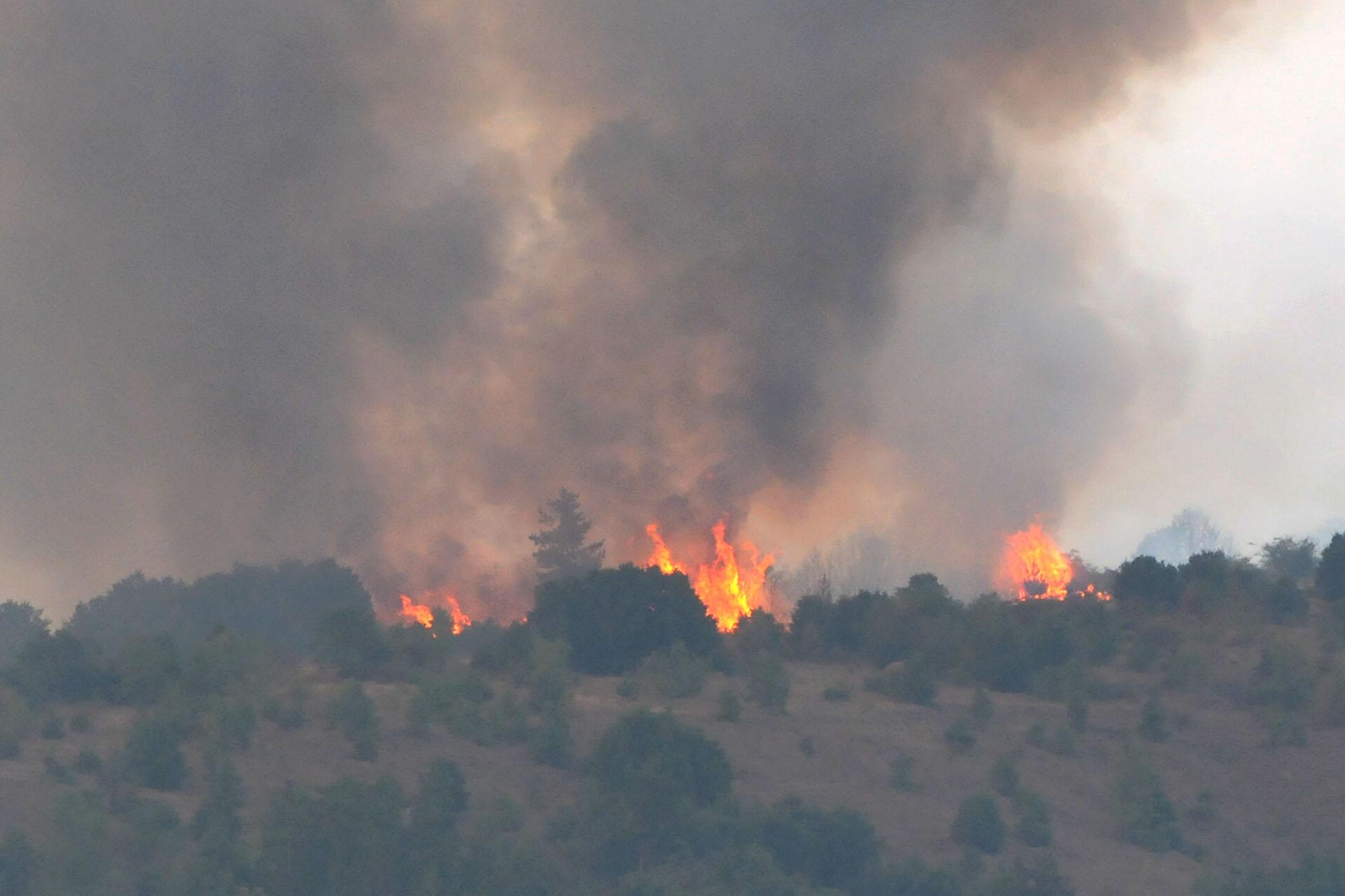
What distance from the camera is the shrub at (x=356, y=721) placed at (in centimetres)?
2880

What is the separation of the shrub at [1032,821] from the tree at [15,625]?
33.3 metres

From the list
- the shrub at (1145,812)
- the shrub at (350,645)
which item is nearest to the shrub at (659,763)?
the shrub at (1145,812)

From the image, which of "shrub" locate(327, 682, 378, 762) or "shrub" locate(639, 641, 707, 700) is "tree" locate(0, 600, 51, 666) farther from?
"shrub" locate(327, 682, 378, 762)

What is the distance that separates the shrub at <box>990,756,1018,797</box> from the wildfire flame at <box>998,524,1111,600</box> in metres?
20.5

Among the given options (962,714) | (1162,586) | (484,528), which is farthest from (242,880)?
(484,528)

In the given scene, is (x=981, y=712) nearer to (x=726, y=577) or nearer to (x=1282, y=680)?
(x=1282, y=680)

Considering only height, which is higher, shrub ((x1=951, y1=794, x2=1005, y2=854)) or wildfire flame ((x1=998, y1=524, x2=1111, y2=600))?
wildfire flame ((x1=998, y1=524, x2=1111, y2=600))

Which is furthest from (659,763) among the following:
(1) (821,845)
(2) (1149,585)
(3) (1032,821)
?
(2) (1149,585)

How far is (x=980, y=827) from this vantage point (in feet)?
91.8

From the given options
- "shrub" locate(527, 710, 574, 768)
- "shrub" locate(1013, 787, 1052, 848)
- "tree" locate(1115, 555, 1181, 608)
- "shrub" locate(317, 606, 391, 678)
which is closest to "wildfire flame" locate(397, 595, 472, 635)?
"shrub" locate(317, 606, 391, 678)

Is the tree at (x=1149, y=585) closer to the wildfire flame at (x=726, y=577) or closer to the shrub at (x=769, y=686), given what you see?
the shrub at (x=769, y=686)

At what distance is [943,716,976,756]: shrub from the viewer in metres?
31.3

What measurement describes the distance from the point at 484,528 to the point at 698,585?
11825 mm

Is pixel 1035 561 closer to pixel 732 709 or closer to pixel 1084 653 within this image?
pixel 1084 653
